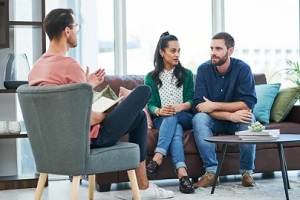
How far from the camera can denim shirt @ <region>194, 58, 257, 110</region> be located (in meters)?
4.89

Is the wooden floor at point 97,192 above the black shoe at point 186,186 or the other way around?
the other way around

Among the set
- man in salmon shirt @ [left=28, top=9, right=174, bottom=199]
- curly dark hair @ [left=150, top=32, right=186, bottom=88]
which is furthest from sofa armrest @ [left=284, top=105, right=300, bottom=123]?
man in salmon shirt @ [left=28, top=9, right=174, bottom=199]

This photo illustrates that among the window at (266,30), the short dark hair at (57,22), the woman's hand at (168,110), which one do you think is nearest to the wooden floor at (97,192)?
the woman's hand at (168,110)

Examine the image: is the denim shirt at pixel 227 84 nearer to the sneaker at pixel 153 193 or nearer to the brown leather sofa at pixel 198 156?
the brown leather sofa at pixel 198 156

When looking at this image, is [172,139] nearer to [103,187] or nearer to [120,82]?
[103,187]

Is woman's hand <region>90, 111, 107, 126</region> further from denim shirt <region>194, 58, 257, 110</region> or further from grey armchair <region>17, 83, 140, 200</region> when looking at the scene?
denim shirt <region>194, 58, 257, 110</region>

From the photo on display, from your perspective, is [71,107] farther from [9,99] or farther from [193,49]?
[193,49]

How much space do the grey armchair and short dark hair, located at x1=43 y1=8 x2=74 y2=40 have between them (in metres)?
0.36

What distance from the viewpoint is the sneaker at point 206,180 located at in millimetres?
4602

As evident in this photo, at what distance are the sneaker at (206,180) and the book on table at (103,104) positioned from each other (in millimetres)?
1146

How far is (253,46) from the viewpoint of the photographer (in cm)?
678

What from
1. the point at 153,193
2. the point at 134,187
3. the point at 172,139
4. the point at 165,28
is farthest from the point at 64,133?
the point at 165,28

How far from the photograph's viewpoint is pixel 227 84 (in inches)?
195

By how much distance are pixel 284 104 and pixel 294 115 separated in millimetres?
133
